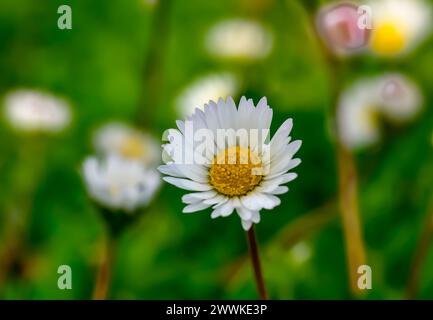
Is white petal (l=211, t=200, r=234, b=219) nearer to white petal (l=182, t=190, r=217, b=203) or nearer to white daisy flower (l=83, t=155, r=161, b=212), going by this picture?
white petal (l=182, t=190, r=217, b=203)

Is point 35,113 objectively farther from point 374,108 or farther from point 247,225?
point 247,225

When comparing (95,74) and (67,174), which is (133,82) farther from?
(67,174)

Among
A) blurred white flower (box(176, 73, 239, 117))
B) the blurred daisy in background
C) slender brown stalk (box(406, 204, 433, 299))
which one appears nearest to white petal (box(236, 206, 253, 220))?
slender brown stalk (box(406, 204, 433, 299))

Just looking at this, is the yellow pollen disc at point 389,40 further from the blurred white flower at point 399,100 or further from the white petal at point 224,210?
the white petal at point 224,210

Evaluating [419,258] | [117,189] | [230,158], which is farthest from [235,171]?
[419,258]
